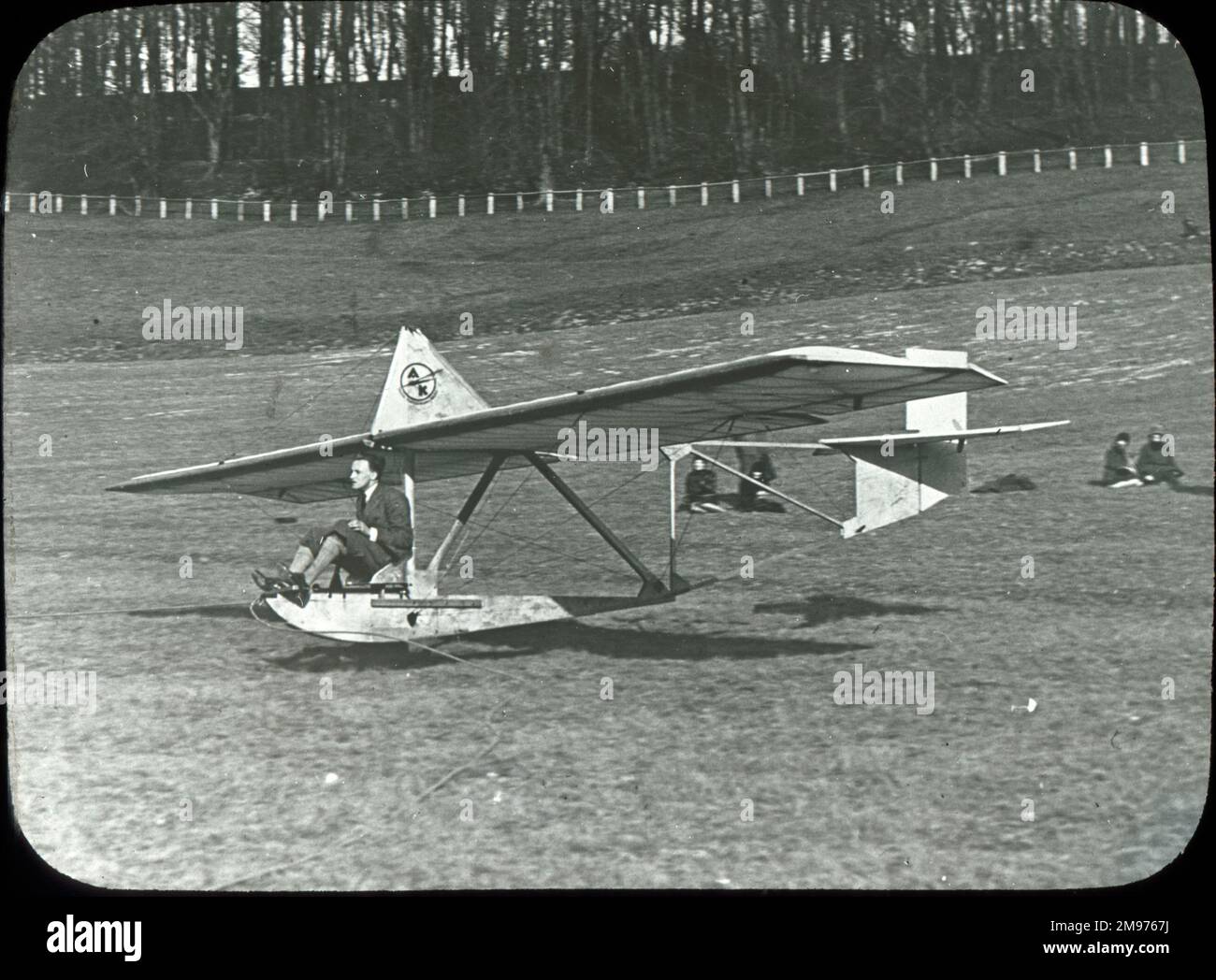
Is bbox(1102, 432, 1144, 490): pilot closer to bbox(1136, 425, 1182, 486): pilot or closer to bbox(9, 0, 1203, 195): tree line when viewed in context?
bbox(1136, 425, 1182, 486): pilot

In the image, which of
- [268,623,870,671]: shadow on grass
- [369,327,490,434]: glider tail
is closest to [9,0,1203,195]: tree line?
[369,327,490,434]: glider tail

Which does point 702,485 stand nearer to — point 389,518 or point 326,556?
point 389,518

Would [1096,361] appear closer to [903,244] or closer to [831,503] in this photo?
[903,244]

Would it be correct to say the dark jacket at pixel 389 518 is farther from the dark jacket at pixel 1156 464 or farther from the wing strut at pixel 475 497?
the dark jacket at pixel 1156 464

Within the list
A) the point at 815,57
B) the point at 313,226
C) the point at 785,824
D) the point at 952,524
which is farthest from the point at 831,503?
the point at 313,226

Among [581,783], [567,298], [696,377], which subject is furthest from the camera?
[567,298]
